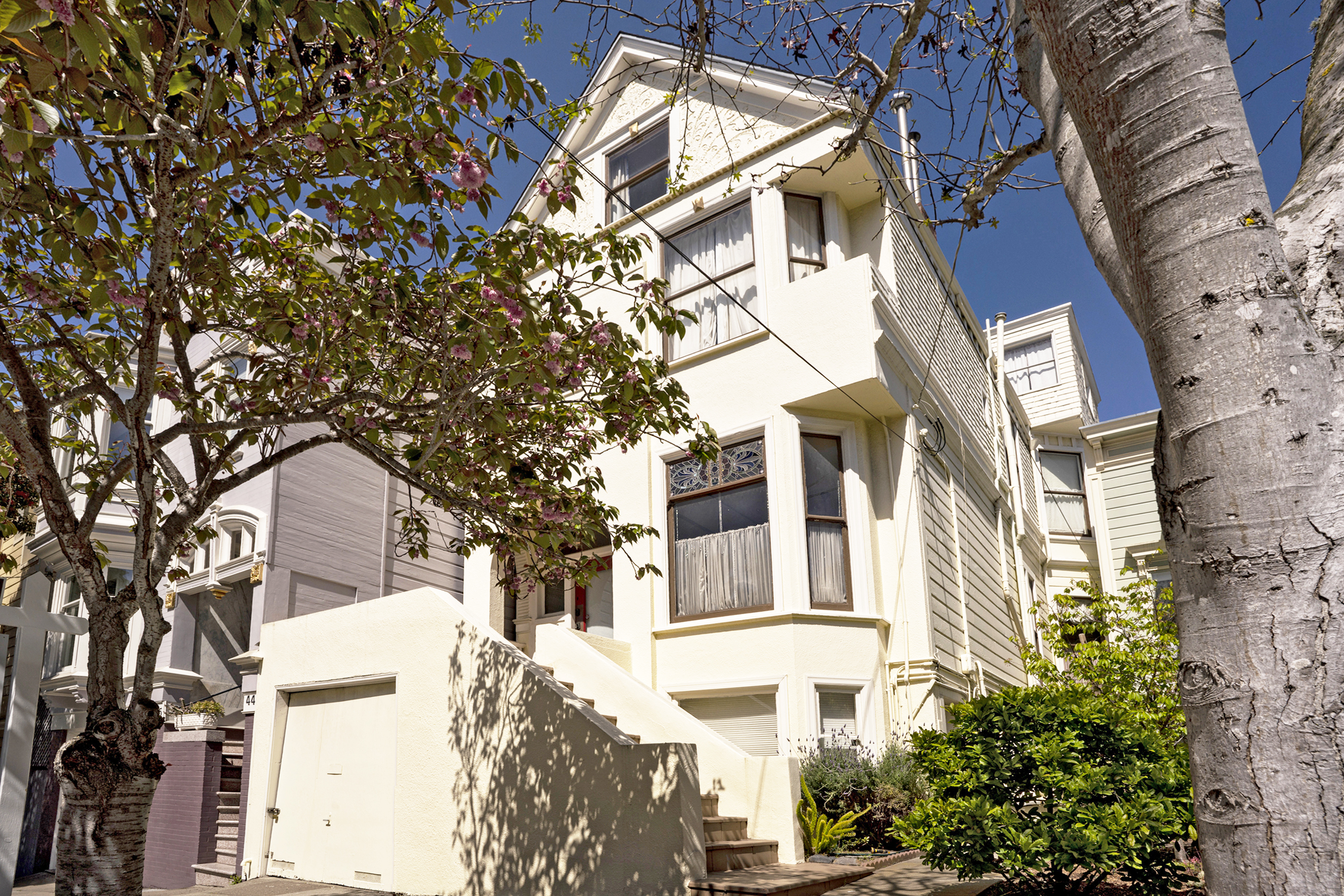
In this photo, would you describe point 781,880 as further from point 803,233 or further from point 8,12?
point 803,233

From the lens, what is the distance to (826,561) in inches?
412

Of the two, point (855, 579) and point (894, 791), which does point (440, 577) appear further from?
point (894, 791)

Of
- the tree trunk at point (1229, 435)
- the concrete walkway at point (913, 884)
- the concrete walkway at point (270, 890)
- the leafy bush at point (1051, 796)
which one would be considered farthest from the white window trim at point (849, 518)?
the tree trunk at point (1229, 435)

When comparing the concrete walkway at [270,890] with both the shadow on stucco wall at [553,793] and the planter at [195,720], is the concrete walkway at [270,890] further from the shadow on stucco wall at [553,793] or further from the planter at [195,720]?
the planter at [195,720]

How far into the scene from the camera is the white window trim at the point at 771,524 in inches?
401

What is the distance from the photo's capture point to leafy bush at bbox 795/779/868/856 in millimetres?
8219

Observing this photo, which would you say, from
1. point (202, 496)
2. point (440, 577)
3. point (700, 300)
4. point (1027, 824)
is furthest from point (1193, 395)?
point (440, 577)

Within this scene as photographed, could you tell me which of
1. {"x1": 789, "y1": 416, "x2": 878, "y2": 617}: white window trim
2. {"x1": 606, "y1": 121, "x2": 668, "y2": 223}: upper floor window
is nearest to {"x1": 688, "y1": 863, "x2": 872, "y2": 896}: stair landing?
{"x1": 789, "y1": 416, "x2": 878, "y2": 617}: white window trim

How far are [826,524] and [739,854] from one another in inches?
160

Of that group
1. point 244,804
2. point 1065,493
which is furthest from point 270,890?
point 1065,493

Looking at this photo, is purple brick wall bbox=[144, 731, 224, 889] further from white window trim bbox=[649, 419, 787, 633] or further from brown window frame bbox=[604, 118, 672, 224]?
brown window frame bbox=[604, 118, 672, 224]

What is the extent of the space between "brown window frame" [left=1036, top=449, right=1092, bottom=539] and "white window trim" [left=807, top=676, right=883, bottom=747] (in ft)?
41.7

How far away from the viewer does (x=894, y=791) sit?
8.79m

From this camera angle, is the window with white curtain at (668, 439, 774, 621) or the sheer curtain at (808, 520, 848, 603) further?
the window with white curtain at (668, 439, 774, 621)
